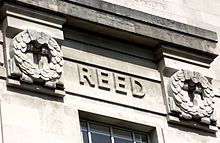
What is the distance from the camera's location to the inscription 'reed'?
29.5 meters

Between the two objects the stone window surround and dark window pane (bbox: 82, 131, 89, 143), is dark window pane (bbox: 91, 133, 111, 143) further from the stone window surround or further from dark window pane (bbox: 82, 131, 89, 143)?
the stone window surround

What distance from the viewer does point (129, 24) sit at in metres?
30.4

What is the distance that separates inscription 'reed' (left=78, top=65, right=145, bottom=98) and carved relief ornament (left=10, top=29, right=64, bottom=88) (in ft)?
2.42

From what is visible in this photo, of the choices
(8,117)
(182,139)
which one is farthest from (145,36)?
(8,117)

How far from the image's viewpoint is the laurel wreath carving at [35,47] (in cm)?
2848

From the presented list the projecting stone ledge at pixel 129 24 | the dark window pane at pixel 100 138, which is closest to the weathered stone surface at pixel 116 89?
the dark window pane at pixel 100 138

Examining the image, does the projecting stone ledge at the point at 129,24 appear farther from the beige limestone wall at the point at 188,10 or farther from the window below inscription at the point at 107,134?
the window below inscription at the point at 107,134

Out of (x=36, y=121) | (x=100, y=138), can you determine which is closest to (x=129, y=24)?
(x=100, y=138)

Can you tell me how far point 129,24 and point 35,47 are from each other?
8.37 ft

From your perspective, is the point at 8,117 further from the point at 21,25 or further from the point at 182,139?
the point at 182,139

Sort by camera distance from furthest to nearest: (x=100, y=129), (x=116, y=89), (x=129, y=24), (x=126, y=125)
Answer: (x=129, y=24), (x=116, y=89), (x=126, y=125), (x=100, y=129)

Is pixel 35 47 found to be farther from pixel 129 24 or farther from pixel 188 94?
pixel 188 94

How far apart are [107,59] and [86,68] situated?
69 centimetres

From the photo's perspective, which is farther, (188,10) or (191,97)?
(188,10)
